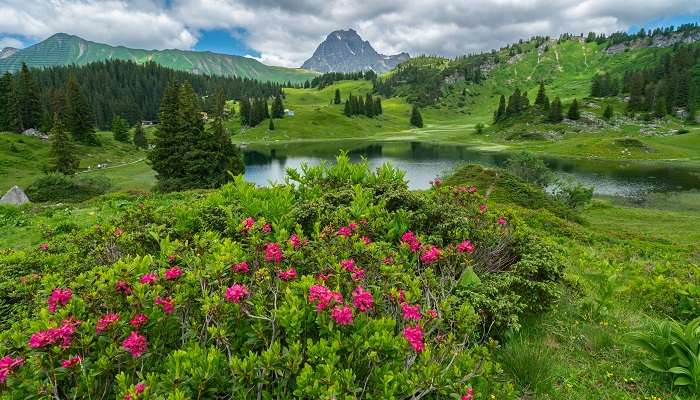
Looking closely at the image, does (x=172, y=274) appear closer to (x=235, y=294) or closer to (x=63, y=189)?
(x=235, y=294)

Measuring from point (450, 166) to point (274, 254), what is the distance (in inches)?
3742

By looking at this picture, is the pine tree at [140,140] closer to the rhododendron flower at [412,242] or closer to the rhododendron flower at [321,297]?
the rhododendron flower at [412,242]

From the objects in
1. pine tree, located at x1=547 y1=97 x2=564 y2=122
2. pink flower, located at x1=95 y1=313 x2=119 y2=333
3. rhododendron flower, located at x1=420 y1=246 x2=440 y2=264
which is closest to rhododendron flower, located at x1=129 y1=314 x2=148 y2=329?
pink flower, located at x1=95 y1=313 x2=119 y2=333

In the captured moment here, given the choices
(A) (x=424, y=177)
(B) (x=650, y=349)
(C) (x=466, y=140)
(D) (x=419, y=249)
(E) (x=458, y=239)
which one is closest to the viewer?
(B) (x=650, y=349)

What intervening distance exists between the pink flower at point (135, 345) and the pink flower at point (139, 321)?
0.16 metres

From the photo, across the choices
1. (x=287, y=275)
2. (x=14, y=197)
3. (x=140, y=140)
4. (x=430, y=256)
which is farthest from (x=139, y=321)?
(x=140, y=140)

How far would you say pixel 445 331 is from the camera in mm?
4297

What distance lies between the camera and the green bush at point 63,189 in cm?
4219

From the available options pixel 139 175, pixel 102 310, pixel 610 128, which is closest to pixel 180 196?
pixel 102 310

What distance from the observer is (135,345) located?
337cm

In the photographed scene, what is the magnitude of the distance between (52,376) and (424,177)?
261 feet

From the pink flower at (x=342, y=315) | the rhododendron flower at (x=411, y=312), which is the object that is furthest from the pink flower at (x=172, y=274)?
the rhododendron flower at (x=411, y=312)

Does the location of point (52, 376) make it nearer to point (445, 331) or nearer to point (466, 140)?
point (445, 331)

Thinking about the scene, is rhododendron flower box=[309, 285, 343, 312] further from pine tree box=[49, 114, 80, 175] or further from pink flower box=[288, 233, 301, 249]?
pine tree box=[49, 114, 80, 175]
